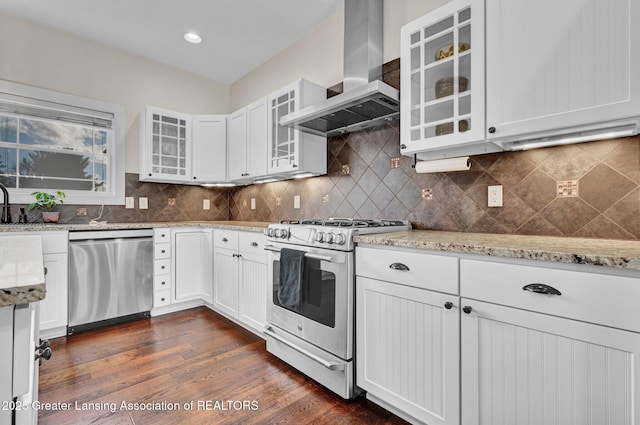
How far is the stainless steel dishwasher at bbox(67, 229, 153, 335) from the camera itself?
104 inches

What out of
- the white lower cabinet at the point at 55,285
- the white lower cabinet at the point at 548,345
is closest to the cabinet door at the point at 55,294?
the white lower cabinet at the point at 55,285

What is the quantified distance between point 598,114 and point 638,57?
21cm

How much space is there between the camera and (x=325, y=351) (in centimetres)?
185

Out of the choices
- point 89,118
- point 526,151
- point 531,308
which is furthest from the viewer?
point 89,118

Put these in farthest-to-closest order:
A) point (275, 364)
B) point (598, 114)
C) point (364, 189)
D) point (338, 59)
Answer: point (338, 59) < point (364, 189) < point (275, 364) < point (598, 114)

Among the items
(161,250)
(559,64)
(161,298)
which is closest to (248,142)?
(161,250)

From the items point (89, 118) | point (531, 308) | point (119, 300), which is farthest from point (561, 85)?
point (89, 118)

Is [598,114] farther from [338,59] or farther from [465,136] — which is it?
[338,59]

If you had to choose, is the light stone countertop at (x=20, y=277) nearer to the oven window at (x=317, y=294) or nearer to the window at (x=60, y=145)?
the oven window at (x=317, y=294)

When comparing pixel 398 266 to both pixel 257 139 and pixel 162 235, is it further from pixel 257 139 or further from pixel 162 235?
pixel 162 235

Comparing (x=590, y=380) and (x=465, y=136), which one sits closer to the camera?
(x=590, y=380)

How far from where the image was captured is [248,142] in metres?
3.32

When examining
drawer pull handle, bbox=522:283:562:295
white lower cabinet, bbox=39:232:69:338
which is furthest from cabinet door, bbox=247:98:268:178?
drawer pull handle, bbox=522:283:562:295

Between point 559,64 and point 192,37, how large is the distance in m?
3.11
